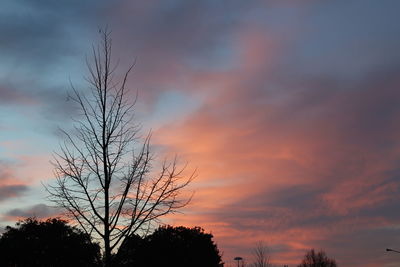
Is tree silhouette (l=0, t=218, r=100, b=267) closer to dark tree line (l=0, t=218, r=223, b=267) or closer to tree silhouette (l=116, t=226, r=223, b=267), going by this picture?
dark tree line (l=0, t=218, r=223, b=267)

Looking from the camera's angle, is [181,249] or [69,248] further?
[181,249]

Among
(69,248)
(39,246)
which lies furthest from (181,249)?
(39,246)

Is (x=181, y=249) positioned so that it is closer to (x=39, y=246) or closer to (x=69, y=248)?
(x=69, y=248)

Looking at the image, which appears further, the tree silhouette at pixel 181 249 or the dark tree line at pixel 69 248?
the tree silhouette at pixel 181 249

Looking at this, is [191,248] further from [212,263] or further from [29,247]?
[29,247]

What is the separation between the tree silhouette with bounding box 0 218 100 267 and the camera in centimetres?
4369


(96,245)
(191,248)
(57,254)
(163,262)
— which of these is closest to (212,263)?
(191,248)

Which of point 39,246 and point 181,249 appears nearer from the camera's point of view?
point 39,246

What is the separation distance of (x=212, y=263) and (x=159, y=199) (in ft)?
132

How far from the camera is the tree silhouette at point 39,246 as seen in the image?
43.7 meters

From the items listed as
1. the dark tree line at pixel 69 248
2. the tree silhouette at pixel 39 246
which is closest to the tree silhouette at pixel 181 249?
the dark tree line at pixel 69 248

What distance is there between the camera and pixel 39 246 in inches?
1811

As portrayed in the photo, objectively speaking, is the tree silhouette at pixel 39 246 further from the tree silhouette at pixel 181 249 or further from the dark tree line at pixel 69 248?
the tree silhouette at pixel 181 249

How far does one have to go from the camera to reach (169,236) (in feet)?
169
